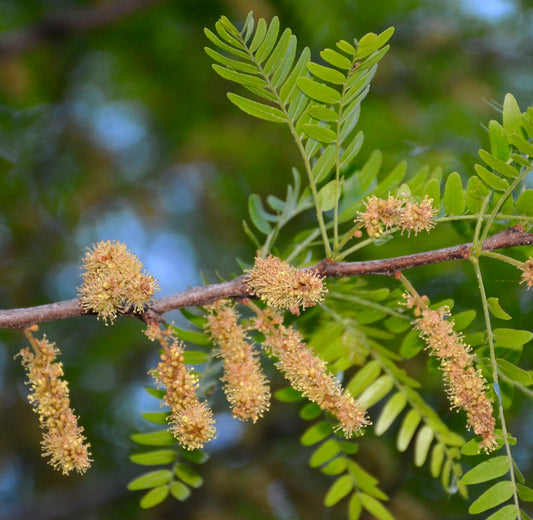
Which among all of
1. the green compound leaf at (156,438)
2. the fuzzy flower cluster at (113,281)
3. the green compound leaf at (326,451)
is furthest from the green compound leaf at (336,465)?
the fuzzy flower cluster at (113,281)

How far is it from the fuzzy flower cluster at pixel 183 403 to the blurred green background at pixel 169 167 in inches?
67.2

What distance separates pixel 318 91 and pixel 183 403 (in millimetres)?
769

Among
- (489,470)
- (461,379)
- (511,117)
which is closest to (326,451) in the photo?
(489,470)

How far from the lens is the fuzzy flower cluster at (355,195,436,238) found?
5.02 ft

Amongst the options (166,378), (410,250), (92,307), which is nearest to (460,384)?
(166,378)

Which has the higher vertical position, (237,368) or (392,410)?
(237,368)

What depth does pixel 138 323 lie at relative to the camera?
5055mm

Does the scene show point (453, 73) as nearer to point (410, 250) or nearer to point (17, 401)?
point (410, 250)

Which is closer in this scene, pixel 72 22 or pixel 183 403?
pixel 183 403

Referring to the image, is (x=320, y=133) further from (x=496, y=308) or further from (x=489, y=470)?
(x=489, y=470)

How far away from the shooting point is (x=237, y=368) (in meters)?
1.62

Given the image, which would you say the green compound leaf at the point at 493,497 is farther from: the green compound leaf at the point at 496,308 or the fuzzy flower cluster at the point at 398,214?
the fuzzy flower cluster at the point at 398,214

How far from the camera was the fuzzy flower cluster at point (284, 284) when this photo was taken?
150 cm

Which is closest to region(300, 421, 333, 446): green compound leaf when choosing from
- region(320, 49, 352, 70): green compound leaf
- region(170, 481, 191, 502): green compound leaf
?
region(170, 481, 191, 502): green compound leaf
